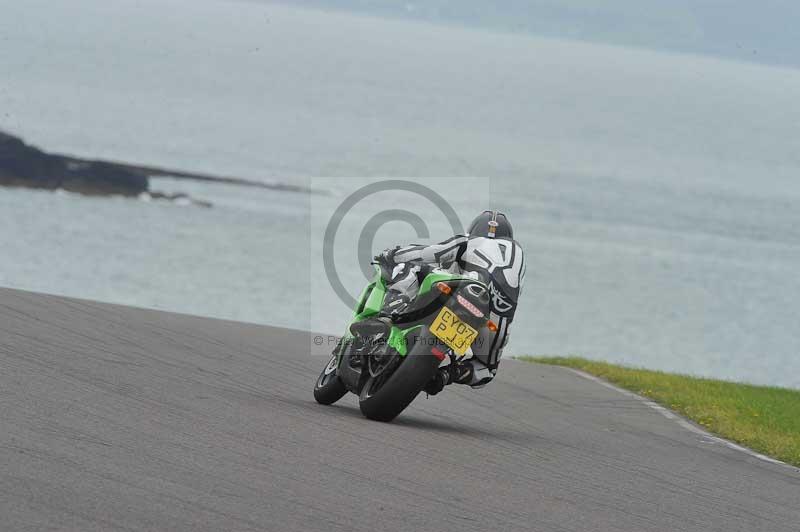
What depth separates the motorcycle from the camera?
8.99 m

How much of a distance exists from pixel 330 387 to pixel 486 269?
1.70 meters

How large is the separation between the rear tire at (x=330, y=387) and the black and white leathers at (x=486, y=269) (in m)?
1.17

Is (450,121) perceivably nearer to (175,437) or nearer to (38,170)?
(38,170)

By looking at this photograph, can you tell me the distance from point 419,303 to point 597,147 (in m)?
136

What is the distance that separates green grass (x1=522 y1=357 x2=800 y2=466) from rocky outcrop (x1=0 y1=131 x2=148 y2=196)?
52.8m

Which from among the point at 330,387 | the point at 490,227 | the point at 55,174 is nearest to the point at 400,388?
the point at 330,387

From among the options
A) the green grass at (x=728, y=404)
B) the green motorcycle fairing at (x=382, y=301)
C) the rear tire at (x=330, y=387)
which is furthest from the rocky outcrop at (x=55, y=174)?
the green motorcycle fairing at (x=382, y=301)

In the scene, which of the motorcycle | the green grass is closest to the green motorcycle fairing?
the motorcycle

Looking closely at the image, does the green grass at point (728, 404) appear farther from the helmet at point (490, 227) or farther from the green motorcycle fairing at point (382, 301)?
the green motorcycle fairing at point (382, 301)

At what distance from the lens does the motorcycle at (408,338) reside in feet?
29.5

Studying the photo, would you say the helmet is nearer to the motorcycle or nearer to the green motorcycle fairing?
the motorcycle

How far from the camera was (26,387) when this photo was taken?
28.5 ft

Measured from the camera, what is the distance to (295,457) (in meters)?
7.61

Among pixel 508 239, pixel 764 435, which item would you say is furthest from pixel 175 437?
pixel 764 435
